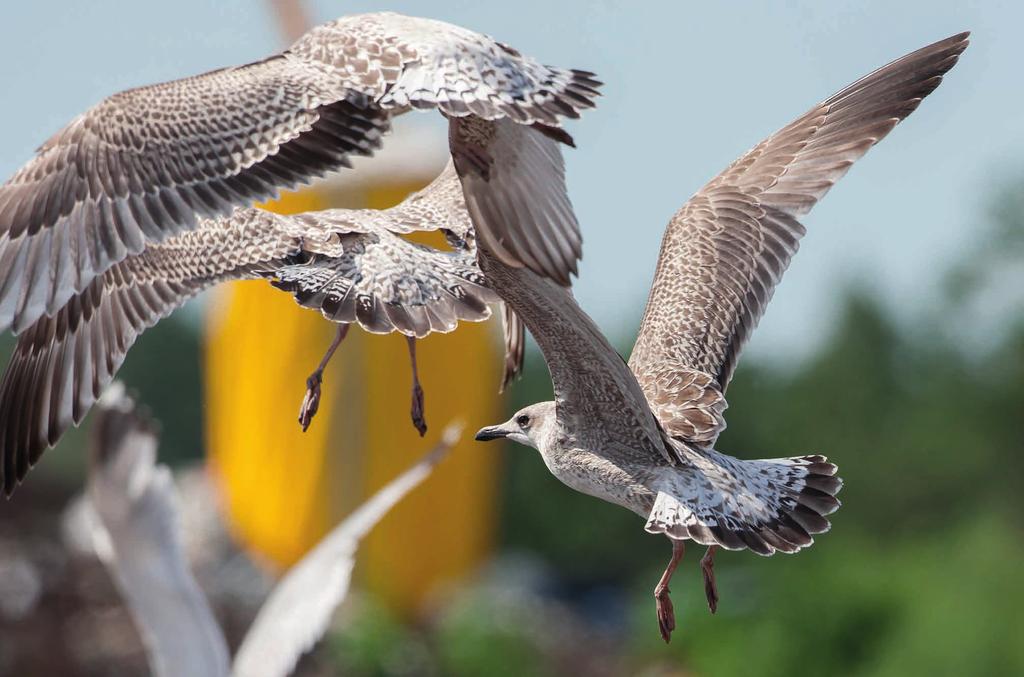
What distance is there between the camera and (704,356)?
5.45 m

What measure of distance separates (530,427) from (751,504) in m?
0.67

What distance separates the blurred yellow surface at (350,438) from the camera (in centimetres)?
1958

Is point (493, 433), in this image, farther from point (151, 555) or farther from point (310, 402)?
point (151, 555)

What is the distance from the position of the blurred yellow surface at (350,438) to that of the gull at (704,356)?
13.5m

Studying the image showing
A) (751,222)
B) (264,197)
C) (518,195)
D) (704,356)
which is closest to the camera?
(518,195)

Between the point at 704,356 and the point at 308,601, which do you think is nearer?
the point at 704,356

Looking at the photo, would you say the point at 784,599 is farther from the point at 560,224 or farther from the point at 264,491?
the point at 560,224

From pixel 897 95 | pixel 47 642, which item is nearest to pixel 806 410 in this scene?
pixel 47 642

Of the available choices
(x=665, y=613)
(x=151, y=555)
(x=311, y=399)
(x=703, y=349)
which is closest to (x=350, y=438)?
(x=151, y=555)

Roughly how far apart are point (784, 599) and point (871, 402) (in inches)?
660

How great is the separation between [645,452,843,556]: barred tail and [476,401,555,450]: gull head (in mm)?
Answer: 388

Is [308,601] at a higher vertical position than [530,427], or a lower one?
lower

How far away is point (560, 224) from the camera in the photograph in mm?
4242

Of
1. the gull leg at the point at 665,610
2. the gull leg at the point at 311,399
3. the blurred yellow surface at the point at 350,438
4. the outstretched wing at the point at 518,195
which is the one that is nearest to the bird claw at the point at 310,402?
the gull leg at the point at 311,399
